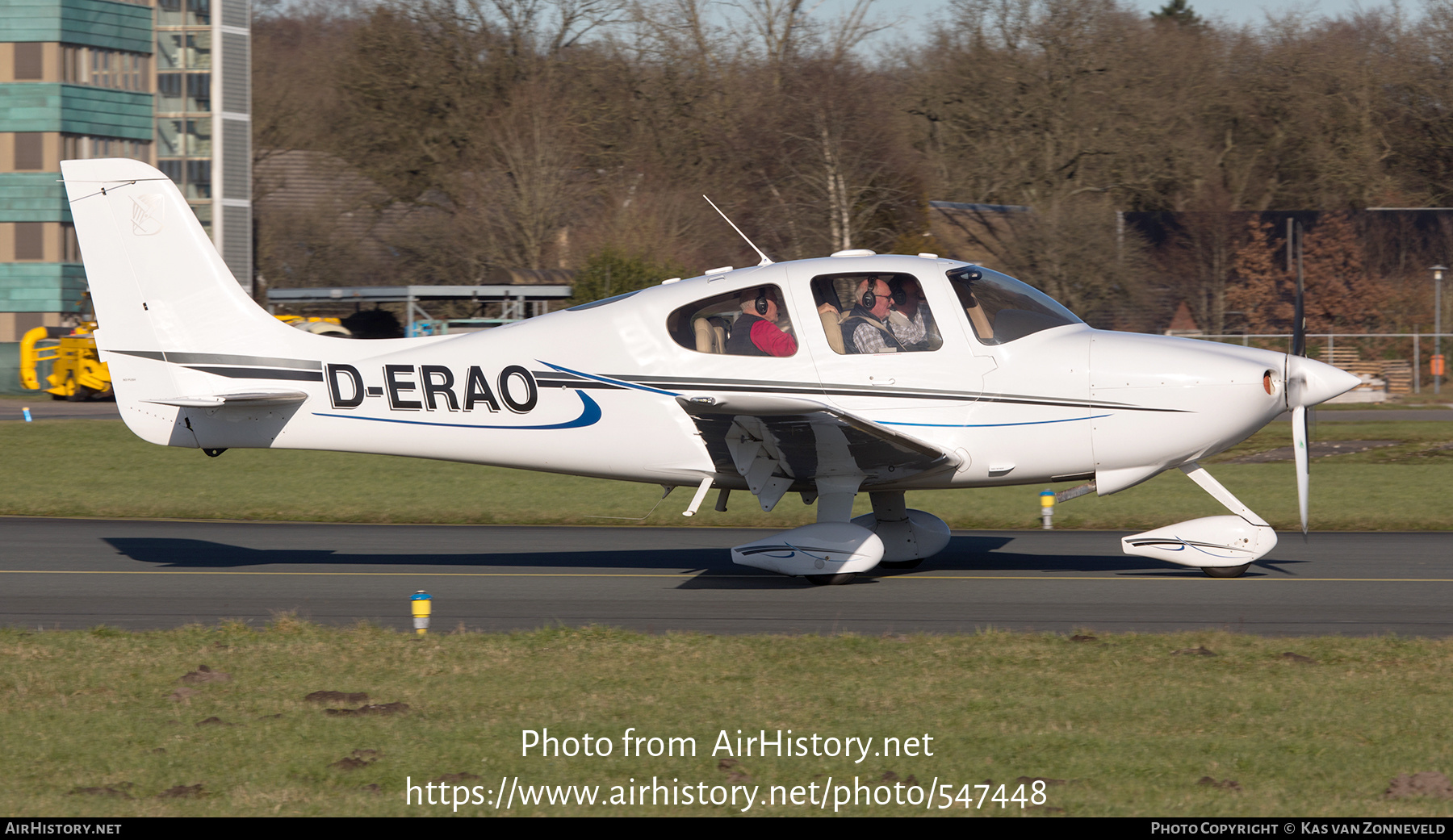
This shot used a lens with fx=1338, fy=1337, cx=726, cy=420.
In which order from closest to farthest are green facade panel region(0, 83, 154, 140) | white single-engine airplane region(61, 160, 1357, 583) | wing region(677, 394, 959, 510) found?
wing region(677, 394, 959, 510) < white single-engine airplane region(61, 160, 1357, 583) < green facade panel region(0, 83, 154, 140)

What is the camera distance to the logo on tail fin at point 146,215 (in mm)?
10141

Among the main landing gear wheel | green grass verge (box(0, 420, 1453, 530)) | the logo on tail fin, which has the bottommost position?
the main landing gear wheel

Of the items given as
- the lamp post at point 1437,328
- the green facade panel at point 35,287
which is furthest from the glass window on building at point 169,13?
the lamp post at point 1437,328

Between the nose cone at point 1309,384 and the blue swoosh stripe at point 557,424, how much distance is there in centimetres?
490

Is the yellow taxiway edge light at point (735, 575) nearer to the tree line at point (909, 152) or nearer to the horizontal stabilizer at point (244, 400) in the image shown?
the horizontal stabilizer at point (244, 400)

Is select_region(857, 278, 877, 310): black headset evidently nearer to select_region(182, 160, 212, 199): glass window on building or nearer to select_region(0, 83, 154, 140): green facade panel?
select_region(0, 83, 154, 140): green facade panel

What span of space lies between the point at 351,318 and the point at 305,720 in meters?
33.7

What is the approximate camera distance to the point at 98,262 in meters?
10.1

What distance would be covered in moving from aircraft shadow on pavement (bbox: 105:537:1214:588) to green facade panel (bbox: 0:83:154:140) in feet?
127

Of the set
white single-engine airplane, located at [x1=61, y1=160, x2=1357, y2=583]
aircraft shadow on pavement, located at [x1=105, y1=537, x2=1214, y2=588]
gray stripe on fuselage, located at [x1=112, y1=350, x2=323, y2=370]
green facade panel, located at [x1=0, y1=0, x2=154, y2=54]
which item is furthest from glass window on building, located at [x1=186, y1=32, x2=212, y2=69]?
gray stripe on fuselage, located at [x1=112, y1=350, x2=323, y2=370]

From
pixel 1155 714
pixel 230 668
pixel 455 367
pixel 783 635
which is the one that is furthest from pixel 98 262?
pixel 1155 714

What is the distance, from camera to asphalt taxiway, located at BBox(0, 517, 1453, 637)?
28.4 feet

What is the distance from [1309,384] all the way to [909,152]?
30614 millimetres

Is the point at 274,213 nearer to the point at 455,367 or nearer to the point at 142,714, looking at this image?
the point at 455,367
